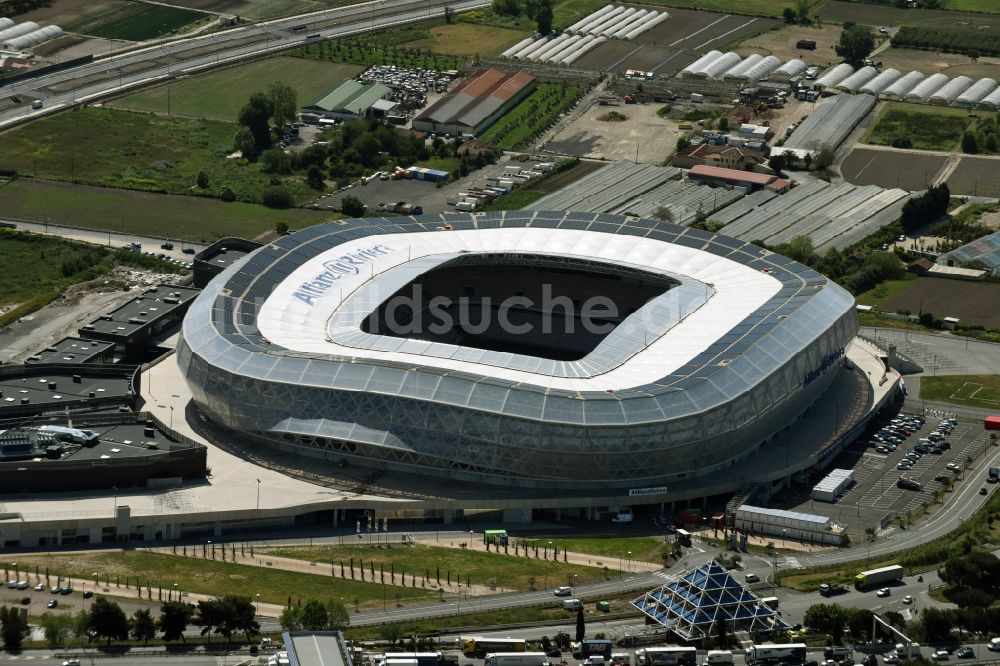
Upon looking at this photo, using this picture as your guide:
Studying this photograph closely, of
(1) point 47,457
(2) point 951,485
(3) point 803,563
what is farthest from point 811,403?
(1) point 47,457

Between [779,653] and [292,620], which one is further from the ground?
[292,620]

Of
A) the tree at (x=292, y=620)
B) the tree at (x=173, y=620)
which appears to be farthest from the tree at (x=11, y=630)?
the tree at (x=292, y=620)

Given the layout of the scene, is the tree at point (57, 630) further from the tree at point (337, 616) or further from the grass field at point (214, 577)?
the tree at point (337, 616)

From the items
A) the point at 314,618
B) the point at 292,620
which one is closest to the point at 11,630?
the point at 292,620

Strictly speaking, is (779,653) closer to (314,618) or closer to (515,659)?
(515,659)

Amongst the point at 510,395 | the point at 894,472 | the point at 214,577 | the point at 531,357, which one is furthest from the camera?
the point at 894,472
